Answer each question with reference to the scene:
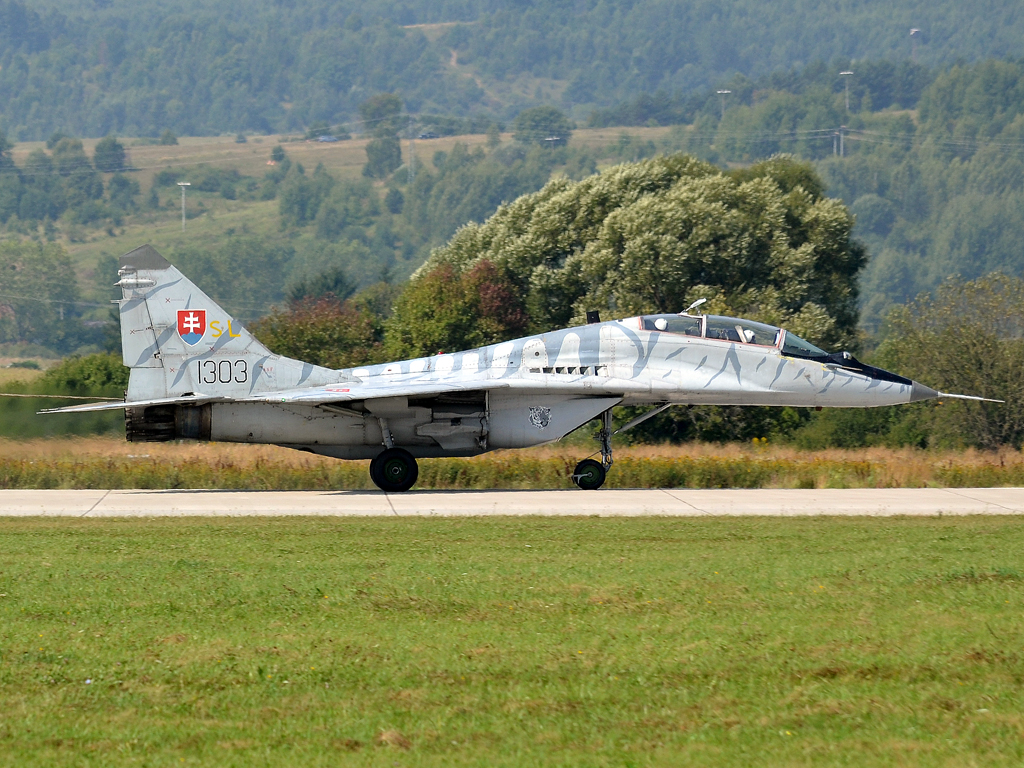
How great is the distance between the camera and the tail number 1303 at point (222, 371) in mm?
20500

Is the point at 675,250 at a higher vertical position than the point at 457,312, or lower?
higher

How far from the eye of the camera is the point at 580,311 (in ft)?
159

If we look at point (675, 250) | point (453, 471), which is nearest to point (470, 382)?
point (453, 471)

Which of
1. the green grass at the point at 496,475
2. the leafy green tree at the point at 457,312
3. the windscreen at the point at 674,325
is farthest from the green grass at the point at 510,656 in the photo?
the leafy green tree at the point at 457,312

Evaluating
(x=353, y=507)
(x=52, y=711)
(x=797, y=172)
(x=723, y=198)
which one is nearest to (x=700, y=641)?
(x=52, y=711)

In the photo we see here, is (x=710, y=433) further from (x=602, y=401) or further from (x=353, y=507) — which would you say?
(x=353, y=507)

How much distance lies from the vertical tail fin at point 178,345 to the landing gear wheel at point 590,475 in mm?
4892

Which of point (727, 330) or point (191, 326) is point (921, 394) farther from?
point (191, 326)

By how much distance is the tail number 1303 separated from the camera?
20.5 meters

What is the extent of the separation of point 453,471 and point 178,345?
5327mm

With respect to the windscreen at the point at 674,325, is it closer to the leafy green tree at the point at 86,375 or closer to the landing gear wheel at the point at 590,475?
the landing gear wheel at the point at 590,475

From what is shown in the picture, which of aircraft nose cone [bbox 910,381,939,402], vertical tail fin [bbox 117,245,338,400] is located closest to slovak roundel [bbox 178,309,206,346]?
vertical tail fin [bbox 117,245,338,400]

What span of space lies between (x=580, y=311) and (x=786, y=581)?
38.0m

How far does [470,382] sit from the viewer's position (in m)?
20.0
